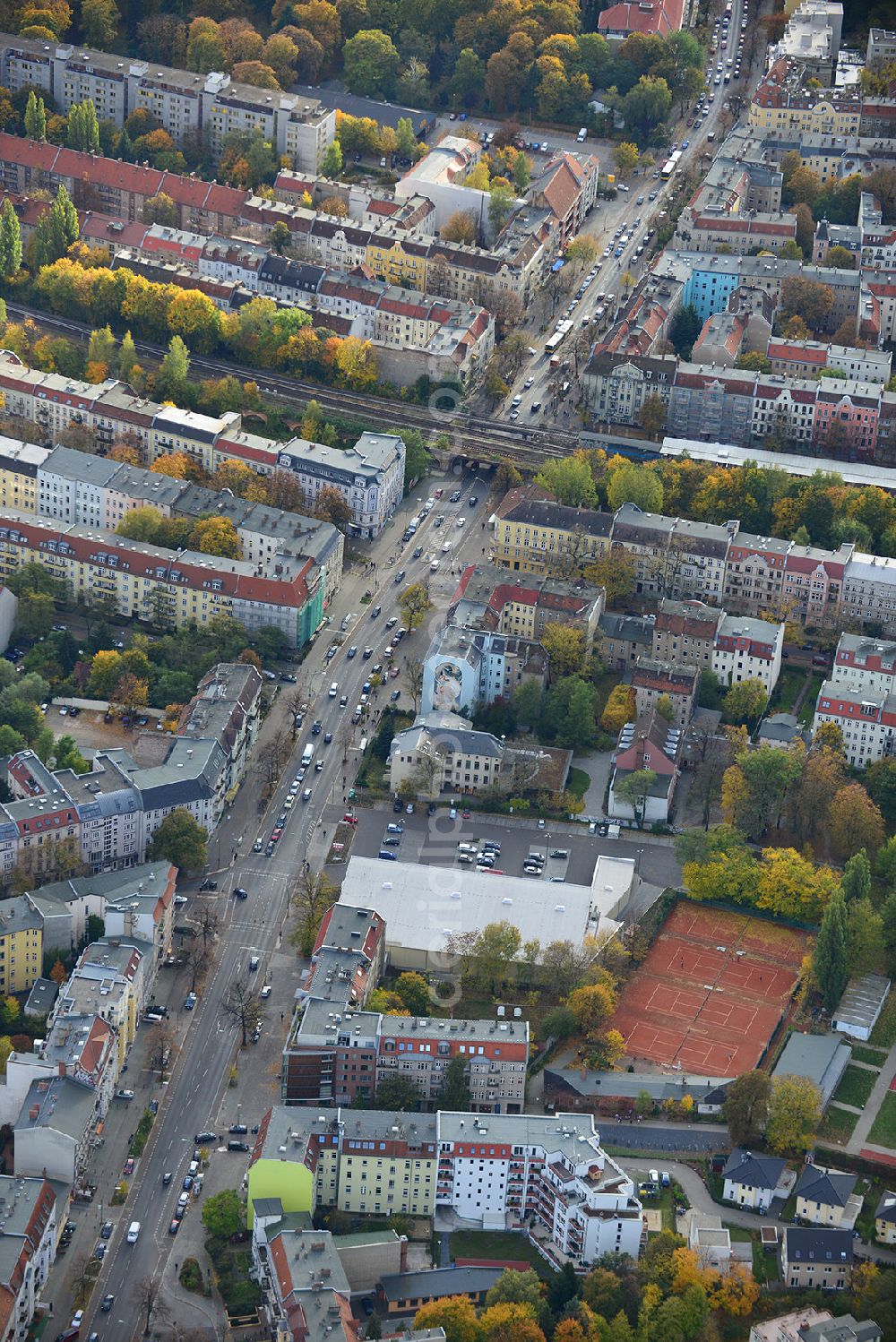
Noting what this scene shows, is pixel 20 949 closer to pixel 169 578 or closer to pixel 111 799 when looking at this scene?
pixel 111 799

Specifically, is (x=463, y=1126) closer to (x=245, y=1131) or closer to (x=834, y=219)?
(x=245, y=1131)

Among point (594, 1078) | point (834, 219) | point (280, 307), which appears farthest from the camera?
point (834, 219)

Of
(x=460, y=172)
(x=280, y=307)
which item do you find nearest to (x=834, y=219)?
(x=460, y=172)

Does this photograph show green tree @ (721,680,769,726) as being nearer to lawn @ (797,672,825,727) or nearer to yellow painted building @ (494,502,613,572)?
lawn @ (797,672,825,727)

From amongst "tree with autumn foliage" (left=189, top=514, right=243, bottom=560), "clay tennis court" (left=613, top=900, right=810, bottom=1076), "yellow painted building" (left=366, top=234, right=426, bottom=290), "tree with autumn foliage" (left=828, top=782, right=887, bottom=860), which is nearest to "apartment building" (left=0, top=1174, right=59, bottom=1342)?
"clay tennis court" (left=613, top=900, right=810, bottom=1076)

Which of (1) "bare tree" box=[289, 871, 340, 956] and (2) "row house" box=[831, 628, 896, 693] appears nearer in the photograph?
(1) "bare tree" box=[289, 871, 340, 956]

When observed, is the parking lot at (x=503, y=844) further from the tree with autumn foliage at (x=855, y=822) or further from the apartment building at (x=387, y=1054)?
the apartment building at (x=387, y=1054)

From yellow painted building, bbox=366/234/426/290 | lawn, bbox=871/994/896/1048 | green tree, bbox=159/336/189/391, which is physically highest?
yellow painted building, bbox=366/234/426/290

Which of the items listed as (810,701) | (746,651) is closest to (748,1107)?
(810,701)
